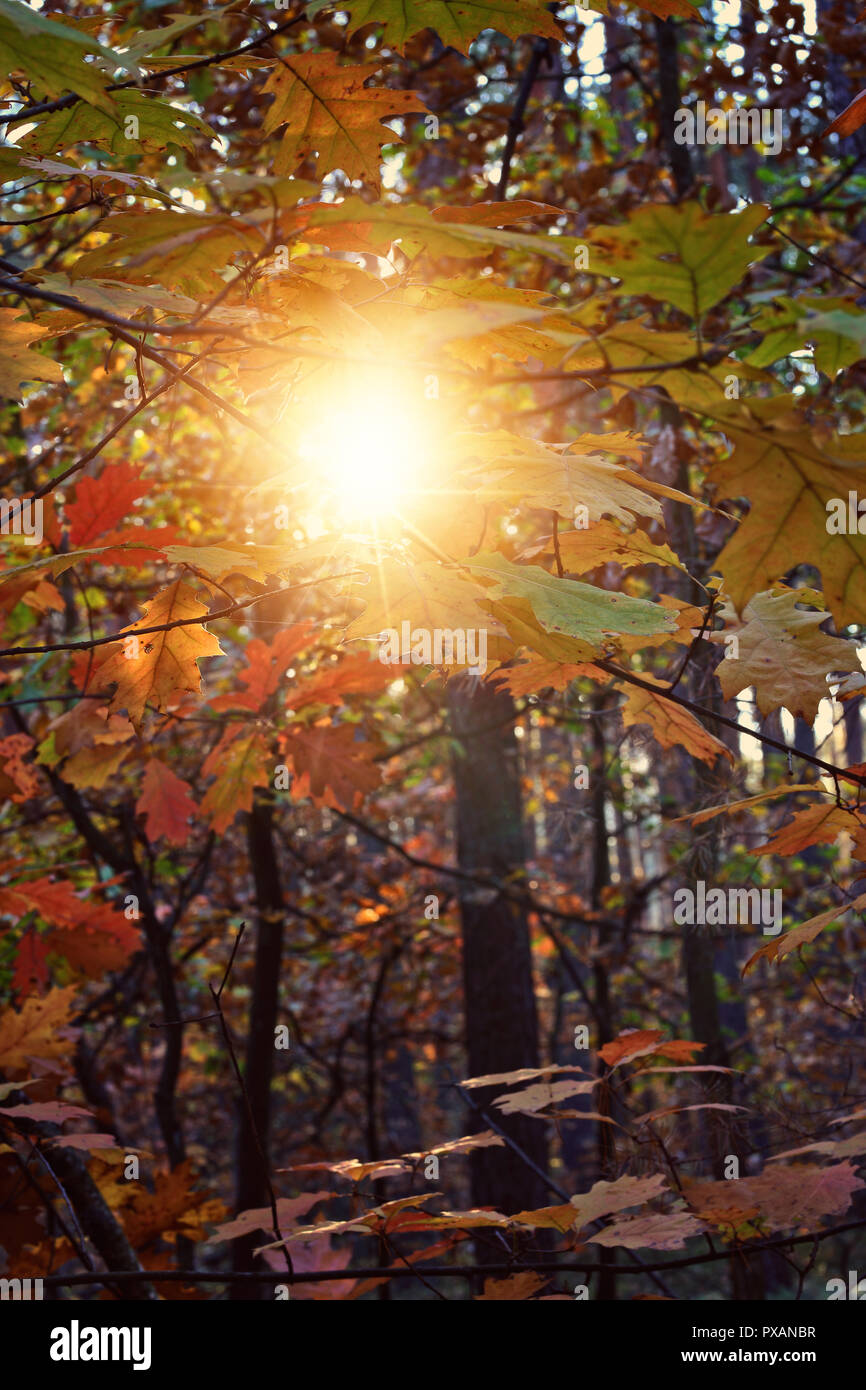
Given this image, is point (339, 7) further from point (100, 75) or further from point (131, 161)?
point (131, 161)

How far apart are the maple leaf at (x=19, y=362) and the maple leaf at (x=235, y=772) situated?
1.29 metres

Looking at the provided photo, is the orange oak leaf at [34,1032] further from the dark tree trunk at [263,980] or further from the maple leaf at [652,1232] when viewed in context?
the dark tree trunk at [263,980]

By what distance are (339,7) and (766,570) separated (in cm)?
140

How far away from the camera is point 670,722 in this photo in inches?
77.9

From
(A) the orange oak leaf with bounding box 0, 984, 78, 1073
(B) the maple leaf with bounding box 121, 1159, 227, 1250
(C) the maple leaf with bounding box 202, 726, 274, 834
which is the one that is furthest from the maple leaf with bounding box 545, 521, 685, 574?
(B) the maple leaf with bounding box 121, 1159, 227, 1250

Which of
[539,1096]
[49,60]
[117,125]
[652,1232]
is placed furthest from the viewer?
[539,1096]

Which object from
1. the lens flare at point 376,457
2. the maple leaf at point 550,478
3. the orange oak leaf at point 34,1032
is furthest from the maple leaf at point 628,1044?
the orange oak leaf at point 34,1032

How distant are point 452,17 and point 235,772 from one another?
1.80 m

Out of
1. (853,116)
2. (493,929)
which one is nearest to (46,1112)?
(853,116)

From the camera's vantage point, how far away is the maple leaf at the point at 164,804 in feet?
9.90

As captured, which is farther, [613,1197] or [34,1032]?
[34,1032]

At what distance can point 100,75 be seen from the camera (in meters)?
1.35

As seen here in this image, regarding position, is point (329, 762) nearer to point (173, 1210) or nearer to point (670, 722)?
point (670, 722)

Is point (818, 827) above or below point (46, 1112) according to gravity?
above
